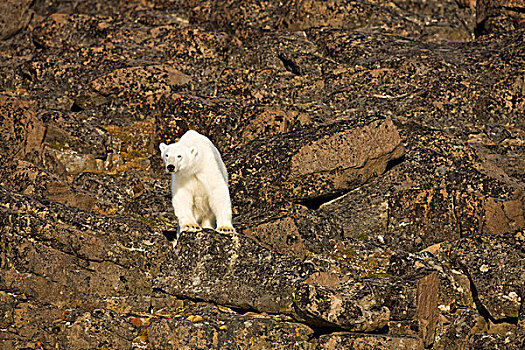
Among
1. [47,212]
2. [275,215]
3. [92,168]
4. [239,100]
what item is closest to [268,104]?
[239,100]

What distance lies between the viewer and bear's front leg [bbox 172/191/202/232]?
14547mm

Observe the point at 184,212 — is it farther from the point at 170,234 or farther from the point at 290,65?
the point at 290,65

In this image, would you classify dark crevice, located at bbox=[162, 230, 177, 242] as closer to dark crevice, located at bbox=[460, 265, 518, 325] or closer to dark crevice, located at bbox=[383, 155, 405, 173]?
dark crevice, located at bbox=[460, 265, 518, 325]

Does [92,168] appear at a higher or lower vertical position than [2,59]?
lower

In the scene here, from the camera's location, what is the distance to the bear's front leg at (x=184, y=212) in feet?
47.7

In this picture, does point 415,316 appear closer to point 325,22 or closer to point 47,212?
point 47,212

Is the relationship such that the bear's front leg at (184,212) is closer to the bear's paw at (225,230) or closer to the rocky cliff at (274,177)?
the rocky cliff at (274,177)

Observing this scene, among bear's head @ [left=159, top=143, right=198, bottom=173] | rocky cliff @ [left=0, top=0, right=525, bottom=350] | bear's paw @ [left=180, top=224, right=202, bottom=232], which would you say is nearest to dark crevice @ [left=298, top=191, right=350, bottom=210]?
rocky cliff @ [left=0, top=0, right=525, bottom=350]

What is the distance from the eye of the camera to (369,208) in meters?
18.7

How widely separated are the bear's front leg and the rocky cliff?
0.22 meters

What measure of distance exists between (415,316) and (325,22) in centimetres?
1707

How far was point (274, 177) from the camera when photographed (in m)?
18.3

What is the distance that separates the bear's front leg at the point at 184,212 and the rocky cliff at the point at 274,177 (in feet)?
0.73

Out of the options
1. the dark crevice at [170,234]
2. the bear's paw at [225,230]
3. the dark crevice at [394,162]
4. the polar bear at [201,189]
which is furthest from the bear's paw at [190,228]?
the dark crevice at [394,162]
